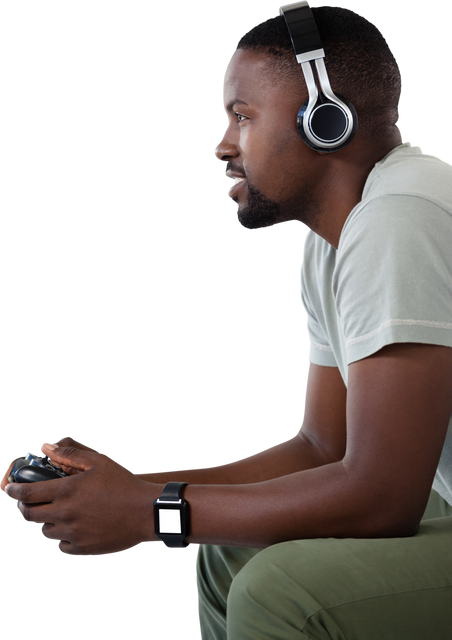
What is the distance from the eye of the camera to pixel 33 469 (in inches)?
67.5

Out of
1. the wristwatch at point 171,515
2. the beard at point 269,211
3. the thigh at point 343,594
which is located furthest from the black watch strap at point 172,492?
the beard at point 269,211

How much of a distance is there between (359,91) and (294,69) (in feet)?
0.52

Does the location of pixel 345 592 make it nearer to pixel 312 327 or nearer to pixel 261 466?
pixel 261 466

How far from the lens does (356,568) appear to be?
143 centimetres

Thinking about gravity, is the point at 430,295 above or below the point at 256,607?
above

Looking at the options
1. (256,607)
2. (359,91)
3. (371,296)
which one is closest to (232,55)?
(359,91)

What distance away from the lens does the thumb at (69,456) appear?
5.59 feet

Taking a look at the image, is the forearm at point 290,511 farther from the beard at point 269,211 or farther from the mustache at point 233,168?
the mustache at point 233,168

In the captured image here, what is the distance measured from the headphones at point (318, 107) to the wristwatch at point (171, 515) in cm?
A: 84

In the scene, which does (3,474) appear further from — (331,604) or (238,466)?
(331,604)

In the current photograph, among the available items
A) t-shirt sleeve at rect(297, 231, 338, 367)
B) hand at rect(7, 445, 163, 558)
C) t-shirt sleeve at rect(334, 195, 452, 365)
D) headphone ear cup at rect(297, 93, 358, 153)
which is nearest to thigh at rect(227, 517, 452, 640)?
hand at rect(7, 445, 163, 558)

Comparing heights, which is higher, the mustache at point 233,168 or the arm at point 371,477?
the mustache at point 233,168

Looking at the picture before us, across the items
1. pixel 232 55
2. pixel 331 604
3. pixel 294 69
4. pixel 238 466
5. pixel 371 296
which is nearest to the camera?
pixel 331 604

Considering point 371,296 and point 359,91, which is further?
point 359,91
